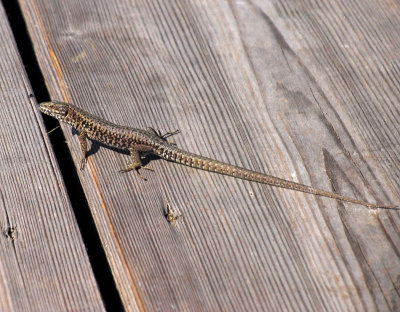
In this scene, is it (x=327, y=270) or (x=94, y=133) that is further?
(x=94, y=133)

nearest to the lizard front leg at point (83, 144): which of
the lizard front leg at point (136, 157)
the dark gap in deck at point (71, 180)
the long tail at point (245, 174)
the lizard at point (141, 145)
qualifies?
the lizard at point (141, 145)

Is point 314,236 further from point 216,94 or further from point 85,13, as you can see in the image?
point 85,13

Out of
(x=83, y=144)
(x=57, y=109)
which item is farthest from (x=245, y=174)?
(x=57, y=109)

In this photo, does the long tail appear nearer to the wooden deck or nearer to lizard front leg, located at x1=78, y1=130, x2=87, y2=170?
the wooden deck

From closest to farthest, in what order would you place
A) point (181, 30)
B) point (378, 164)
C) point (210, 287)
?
point (210, 287), point (378, 164), point (181, 30)

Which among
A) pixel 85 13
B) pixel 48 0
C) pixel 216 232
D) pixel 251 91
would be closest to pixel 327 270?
pixel 216 232
